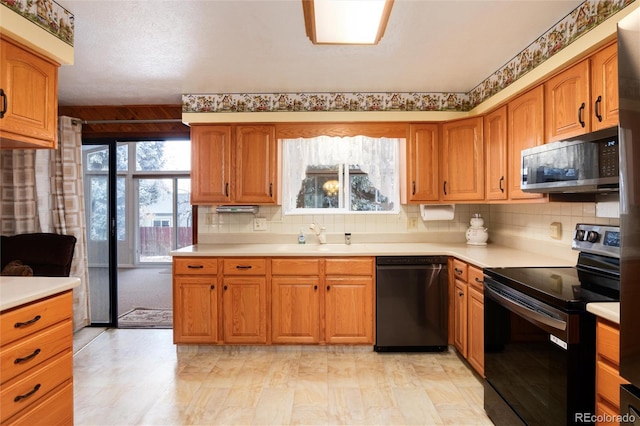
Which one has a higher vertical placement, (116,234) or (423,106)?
(423,106)

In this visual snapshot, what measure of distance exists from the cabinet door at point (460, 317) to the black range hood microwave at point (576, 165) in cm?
96

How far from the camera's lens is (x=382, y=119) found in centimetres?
338

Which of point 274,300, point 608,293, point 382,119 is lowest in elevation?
point 274,300

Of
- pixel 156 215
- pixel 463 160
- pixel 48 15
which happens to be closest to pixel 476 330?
pixel 463 160

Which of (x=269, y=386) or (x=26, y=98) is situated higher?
(x=26, y=98)

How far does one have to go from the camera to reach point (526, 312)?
5.64ft

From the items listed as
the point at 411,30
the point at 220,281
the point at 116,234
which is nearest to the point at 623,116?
the point at 411,30

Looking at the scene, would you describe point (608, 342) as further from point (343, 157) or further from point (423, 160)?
point (343, 157)

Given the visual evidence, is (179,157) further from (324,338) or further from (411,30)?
(411,30)

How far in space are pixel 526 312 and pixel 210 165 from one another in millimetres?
2760

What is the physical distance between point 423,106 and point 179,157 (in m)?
4.43

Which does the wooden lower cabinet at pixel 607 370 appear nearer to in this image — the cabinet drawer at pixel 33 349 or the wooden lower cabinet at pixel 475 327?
the wooden lower cabinet at pixel 475 327

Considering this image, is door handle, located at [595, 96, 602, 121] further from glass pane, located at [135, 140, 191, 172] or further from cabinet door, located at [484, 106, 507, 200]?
glass pane, located at [135, 140, 191, 172]

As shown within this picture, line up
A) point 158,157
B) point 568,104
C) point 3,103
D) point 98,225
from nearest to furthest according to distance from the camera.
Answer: point 3,103 → point 568,104 → point 98,225 → point 158,157
